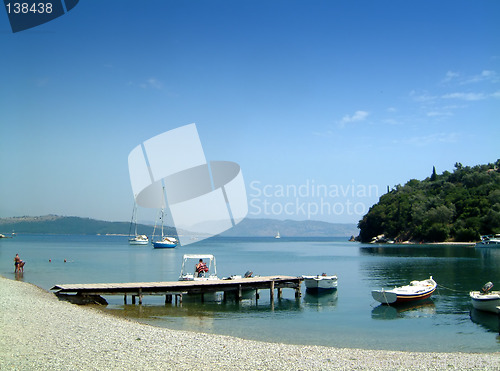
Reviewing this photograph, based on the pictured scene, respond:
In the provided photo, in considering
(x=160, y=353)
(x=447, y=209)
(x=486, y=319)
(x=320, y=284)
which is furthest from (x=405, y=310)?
(x=447, y=209)

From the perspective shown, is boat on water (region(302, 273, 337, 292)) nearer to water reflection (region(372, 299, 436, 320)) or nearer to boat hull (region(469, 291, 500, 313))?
water reflection (region(372, 299, 436, 320))

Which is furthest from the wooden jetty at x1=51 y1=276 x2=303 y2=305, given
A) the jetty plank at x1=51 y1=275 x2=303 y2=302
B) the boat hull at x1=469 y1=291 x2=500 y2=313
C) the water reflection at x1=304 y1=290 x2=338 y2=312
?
the boat hull at x1=469 y1=291 x2=500 y2=313

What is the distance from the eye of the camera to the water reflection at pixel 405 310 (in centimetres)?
2800

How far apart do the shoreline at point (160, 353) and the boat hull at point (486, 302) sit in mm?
9874

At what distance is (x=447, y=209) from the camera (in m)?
150

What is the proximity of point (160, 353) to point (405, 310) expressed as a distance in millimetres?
19299

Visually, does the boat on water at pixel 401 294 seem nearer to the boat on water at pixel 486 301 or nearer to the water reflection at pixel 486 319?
the water reflection at pixel 486 319

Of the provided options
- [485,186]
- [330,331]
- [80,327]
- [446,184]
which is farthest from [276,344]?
[446,184]

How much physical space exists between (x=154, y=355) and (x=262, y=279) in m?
20.5

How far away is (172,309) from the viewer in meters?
30.1

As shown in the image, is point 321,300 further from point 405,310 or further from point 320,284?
point 405,310

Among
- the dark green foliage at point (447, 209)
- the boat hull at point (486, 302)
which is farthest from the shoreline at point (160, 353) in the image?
the dark green foliage at point (447, 209)

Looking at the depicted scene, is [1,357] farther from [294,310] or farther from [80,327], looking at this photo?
[294,310]

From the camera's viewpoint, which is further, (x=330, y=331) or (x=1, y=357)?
(x=330, y=331)
